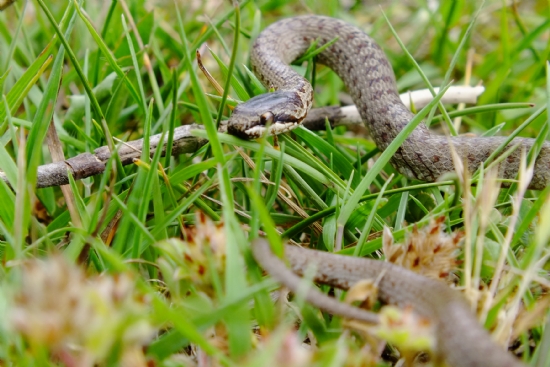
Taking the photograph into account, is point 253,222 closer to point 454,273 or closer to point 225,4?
point 454,273

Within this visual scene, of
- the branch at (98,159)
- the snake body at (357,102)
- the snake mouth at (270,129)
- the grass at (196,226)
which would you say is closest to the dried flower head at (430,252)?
the grass at (196,226)

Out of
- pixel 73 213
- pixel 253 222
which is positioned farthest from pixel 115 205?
pixel 253 222

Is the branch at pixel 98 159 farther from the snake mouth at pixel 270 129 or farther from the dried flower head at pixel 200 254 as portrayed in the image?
the dried flower head at pixel 200 254

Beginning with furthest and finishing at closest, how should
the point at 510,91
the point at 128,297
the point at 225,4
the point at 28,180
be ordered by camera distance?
1. the point at 225,4
2. the point at 510,91
3. the point at 28,180
4. the point at 128,297

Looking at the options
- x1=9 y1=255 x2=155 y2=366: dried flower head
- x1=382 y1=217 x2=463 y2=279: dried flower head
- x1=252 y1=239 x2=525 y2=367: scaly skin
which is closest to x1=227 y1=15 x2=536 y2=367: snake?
x1=252 y1=239 x2=525 y2=367: scaly skin

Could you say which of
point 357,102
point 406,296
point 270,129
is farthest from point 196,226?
point 357,102

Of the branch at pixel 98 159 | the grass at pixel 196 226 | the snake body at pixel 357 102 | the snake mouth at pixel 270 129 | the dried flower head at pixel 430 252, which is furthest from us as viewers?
the snake body at pixel 357 102
